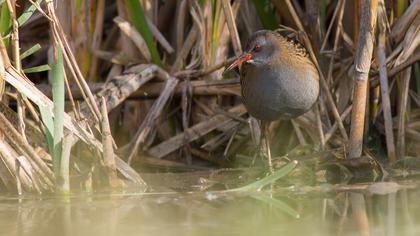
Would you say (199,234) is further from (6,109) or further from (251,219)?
(6,109)

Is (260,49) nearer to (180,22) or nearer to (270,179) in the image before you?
(180,22)

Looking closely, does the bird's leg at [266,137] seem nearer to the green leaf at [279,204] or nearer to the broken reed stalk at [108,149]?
the green leaf at [279,204]

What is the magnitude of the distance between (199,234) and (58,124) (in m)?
0.97

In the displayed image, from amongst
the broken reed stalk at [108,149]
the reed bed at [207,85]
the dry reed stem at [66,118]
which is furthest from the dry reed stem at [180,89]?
the broken reed stalk at [108,149]

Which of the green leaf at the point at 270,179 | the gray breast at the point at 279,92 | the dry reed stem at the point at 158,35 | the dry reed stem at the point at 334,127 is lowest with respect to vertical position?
the green leaf at the point at 270,179

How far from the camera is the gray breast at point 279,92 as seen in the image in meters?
4.83

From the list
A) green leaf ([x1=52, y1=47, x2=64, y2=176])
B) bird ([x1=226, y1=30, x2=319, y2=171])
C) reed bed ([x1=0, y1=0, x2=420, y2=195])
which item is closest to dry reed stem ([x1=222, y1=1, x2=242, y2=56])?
reed bed ([x1=0, y1=0, x2=420, y2=195])

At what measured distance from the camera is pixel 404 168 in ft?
15.8

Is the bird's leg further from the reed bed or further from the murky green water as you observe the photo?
the murky green water

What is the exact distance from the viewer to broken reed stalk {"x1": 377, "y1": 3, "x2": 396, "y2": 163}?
4.70m

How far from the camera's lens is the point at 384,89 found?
469 cm

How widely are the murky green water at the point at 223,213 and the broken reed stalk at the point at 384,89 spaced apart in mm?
300

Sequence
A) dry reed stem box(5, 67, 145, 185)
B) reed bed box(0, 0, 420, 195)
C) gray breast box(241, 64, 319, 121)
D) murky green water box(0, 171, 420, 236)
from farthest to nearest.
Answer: gray breast box(241, 64, 319, 121)
reed bed box(0, 0, 420, 195)
dry reed stem box(5, 67, 145, 185)
murky green water box(0, 171, 420, 236)

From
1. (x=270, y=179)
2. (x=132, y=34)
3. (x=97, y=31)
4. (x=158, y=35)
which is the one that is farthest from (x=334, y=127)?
(x=97, y=31)
